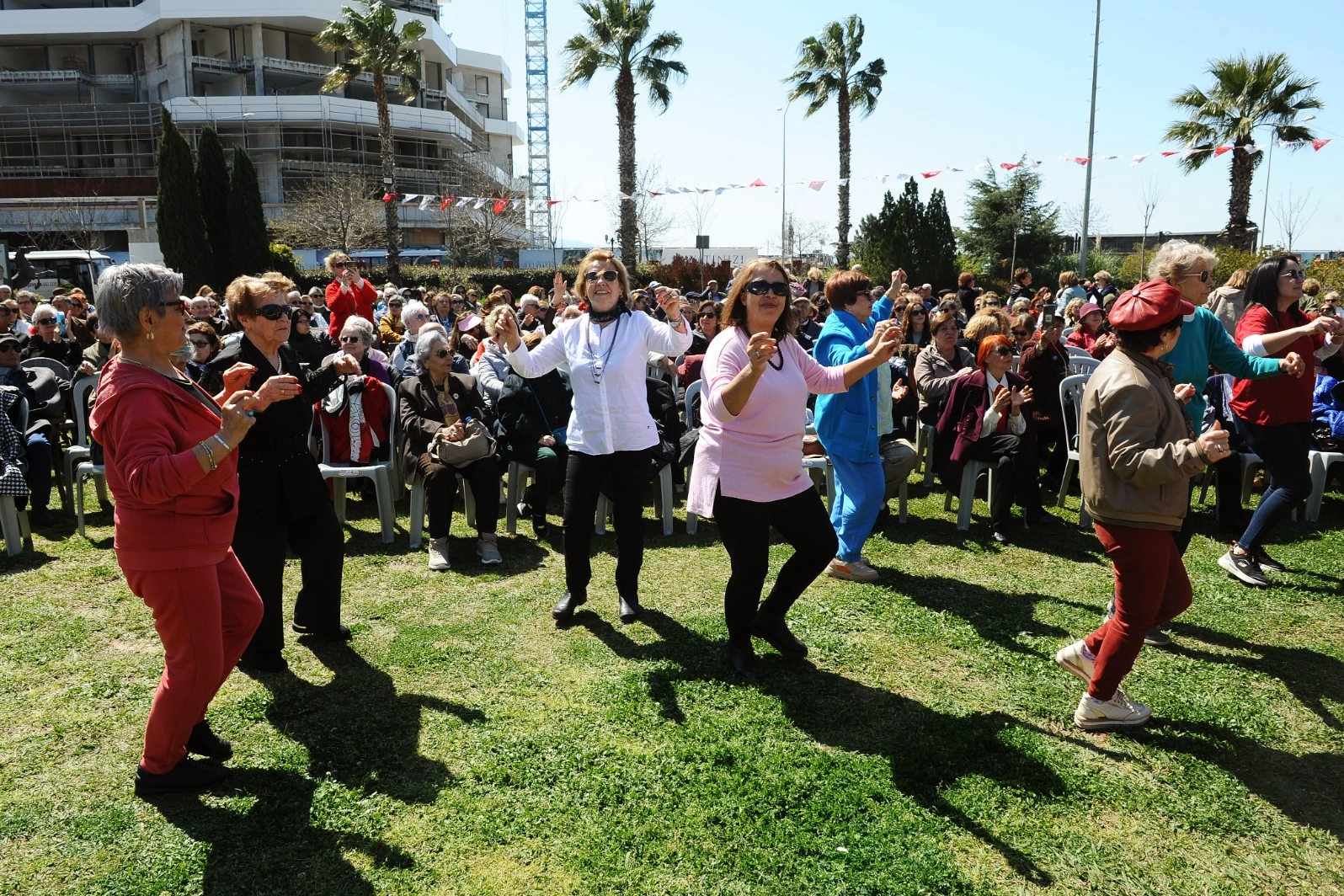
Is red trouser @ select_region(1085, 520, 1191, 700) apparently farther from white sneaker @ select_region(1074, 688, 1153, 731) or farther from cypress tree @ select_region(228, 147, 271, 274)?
cypress tree @ select_region(228, 147, 271, 274)

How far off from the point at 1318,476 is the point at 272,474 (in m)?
7.30

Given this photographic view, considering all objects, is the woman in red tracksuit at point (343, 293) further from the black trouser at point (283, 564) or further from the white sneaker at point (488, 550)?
the black trouser at point (283, 564)

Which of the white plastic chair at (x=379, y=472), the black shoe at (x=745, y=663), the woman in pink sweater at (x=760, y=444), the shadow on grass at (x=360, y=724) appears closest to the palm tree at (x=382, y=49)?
the white plastic chair at (x=379, y=472)

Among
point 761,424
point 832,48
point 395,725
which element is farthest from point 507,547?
point 832,48

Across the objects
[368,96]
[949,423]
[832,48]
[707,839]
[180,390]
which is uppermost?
[368,96]

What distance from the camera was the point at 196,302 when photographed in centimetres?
962

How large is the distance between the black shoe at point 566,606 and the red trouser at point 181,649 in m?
1.95

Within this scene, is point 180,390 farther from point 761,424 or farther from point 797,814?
point 797,814

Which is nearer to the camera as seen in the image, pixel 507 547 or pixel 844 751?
pixel 844 751

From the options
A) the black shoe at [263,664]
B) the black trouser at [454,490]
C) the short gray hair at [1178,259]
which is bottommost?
the black shoe at [263,664]

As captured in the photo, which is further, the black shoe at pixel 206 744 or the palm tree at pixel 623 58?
the palm tree at pixel 623 58

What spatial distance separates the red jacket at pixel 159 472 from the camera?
115 inches

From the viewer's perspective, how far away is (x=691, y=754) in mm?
3652

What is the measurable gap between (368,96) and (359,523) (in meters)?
52.9
